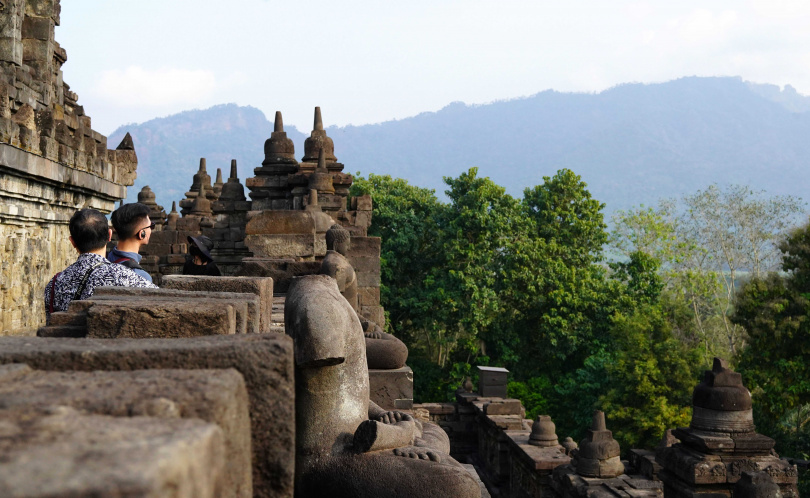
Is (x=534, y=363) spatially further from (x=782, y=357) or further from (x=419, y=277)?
(x=782, y=357)

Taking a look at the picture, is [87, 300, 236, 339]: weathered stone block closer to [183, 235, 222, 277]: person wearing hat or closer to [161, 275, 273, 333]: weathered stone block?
[161, 275, 273, 333]: weathered stone block

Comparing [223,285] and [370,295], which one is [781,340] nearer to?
[370,295]

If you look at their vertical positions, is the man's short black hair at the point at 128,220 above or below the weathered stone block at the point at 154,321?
above

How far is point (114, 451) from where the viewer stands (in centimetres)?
110

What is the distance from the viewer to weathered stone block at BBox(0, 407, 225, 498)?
0.98 m

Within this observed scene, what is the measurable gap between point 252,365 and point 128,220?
2.68m

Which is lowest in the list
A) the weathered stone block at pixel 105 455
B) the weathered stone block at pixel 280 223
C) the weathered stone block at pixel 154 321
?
the weathered stone block at pixel 105 455

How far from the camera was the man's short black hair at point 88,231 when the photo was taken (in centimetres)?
396

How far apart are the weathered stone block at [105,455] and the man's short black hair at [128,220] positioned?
3.03 meters

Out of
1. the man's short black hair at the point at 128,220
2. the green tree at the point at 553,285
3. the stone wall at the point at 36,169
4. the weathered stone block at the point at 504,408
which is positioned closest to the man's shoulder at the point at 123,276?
the man's short black hair at the point at 128,220

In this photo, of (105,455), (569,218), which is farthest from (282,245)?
(569,218)

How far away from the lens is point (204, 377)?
5.22 feet

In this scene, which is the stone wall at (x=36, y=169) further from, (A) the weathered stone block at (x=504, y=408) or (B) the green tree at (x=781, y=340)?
(B) the green tree at (x=781, y=340)

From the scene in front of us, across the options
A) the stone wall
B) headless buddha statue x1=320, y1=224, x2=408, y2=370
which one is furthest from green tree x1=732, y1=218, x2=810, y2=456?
the stone wall
